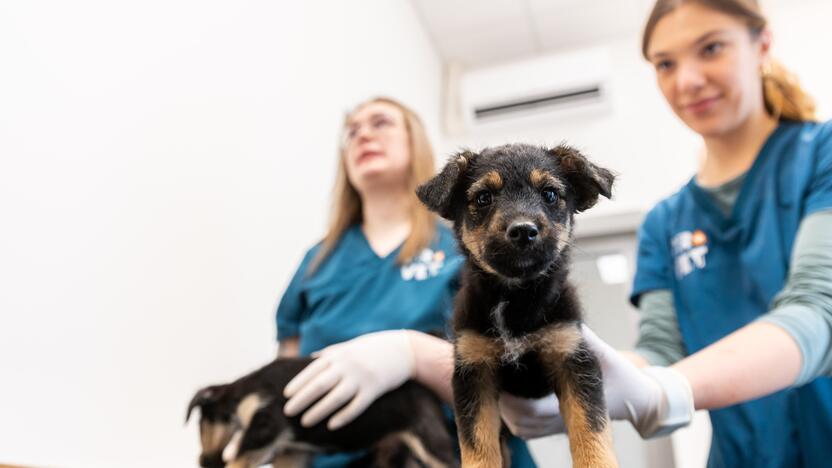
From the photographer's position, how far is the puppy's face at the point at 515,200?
0.68m

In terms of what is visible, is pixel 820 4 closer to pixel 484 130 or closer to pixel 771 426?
pixel 484 130

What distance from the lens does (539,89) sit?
3395 mm

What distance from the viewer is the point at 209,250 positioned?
5.23ft

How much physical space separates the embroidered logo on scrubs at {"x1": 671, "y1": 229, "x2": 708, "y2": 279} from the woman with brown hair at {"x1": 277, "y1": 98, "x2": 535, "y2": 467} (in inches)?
21.5

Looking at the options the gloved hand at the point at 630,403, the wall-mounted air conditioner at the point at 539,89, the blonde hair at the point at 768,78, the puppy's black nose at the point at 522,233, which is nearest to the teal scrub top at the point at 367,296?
the gloved hand at the point at 630,403

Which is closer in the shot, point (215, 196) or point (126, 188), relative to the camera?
point (126, 188)

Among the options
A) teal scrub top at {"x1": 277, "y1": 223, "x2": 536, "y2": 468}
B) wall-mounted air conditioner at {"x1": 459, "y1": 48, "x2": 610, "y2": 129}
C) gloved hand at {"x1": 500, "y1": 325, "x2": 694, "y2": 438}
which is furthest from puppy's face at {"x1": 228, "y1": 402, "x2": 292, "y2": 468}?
wall-mounted air conditioner at {"x1": 459, "y1": 48, "x2": 610, "y2": 129}

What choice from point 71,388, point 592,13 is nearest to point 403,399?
point 71,388

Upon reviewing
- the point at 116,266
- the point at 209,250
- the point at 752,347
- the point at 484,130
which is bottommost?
the point at 752,347

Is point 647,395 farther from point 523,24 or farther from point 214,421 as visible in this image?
point 523,24

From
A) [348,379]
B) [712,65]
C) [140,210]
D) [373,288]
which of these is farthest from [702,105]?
[140,210]

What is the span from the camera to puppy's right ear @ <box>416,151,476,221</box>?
2.48ft

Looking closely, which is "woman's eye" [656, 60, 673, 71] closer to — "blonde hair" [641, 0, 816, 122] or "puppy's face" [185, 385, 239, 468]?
"blonde hair" [641, 0, 816, 122]

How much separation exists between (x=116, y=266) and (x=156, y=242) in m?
0.15
